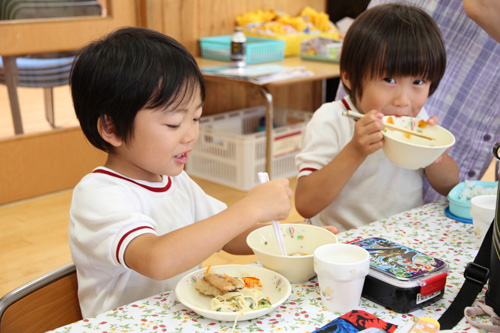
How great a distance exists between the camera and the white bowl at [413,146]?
1181mm

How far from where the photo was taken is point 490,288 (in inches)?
34.6

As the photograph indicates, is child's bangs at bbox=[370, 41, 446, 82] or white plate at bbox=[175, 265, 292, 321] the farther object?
child's bangs at bbox=[370, 41, 446, 82]

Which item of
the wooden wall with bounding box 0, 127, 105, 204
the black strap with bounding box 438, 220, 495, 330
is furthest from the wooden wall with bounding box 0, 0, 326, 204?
the black strap with bounding box 438, 220, 495, 330

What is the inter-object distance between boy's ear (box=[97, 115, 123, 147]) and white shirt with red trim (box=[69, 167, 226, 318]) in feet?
0.22

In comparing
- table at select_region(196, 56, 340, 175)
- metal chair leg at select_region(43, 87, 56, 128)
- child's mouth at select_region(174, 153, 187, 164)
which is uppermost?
child's mouth at select_region(174, 153, 187, 164)

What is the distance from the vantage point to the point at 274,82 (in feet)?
9.17

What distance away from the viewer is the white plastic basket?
3.22m

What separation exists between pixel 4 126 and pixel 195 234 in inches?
93.9

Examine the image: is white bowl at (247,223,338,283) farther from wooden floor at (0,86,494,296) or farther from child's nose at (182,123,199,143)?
wooden floor at (0,86,494,296)

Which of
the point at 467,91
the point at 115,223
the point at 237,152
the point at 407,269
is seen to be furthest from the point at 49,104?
the point at 407,269

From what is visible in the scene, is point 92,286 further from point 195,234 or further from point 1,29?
point 1,29

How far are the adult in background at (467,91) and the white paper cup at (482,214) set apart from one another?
42cm

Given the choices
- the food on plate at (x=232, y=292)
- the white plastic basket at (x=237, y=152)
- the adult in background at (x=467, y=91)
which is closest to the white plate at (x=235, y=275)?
the food on plate at (x=232, y=292)

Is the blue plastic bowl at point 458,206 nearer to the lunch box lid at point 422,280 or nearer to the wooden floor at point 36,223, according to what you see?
the lunch box lid at point 422,280
